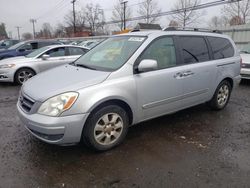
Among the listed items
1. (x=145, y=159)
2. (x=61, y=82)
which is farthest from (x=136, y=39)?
(x=145, y=159)

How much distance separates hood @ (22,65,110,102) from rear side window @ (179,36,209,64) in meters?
1.64

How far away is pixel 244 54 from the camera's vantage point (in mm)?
8719

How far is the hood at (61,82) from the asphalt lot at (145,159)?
2.84ft

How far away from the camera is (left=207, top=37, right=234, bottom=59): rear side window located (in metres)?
4.81

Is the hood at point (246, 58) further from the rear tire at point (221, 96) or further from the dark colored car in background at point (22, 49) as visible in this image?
the dark colored car in background at point (22, 49)

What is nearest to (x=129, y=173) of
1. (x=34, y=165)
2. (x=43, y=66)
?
(x=34, y=165)

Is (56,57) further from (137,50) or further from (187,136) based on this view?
(187,136)

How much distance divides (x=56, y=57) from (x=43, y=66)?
0.60 m

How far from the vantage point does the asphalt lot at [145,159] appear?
8.95 ft

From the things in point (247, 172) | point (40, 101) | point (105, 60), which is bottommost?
point (247, 172)

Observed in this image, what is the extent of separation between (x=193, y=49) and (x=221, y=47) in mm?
1015

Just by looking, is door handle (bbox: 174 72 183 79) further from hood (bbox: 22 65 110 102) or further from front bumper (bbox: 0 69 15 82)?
front bumper (bbox: 0 69 15 82)

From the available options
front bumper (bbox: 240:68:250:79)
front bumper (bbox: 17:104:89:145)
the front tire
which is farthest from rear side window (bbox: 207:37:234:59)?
front bumper (bbox: 17:104:89:145)

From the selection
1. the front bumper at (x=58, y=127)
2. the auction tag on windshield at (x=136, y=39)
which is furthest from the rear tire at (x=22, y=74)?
the front bumper at (x=58, y=127)
